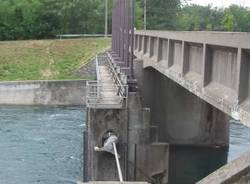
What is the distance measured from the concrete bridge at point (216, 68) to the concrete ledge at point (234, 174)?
9.67 feet

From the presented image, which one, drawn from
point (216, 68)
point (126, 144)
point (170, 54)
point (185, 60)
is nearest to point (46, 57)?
point (170, 54)

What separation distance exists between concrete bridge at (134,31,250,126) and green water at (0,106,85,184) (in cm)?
937

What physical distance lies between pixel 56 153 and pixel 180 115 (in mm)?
9712

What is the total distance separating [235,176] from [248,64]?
511 cm

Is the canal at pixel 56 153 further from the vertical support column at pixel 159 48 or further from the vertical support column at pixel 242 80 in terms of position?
the vertical support column at pixel 242 80

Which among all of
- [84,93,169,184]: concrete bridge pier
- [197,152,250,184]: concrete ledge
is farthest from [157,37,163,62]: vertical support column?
[197,152,250,184]: concrete ledge

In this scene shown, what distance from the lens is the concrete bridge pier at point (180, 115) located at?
39.4m

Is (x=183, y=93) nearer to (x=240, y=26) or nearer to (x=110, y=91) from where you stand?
(x=110, y=91)

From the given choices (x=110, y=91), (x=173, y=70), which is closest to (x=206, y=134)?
(x=110, y=91)

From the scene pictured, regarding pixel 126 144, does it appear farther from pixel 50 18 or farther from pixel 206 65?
pixel 50 18

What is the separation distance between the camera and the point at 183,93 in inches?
1598

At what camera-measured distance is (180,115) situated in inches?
1577

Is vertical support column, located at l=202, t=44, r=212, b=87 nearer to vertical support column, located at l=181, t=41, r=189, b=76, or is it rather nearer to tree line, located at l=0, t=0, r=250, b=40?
vertical support column, located at l=181, t=41, r=189, b=76

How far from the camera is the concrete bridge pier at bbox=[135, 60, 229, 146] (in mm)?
39406
